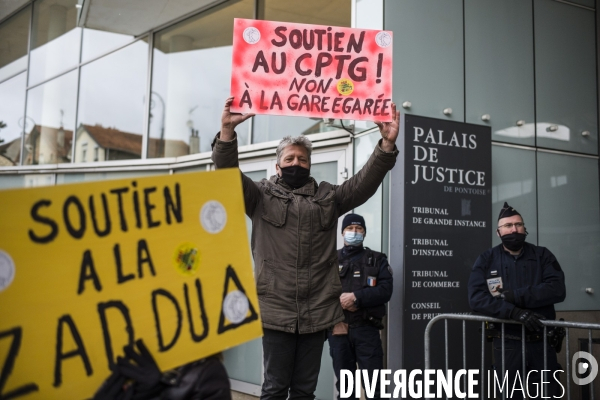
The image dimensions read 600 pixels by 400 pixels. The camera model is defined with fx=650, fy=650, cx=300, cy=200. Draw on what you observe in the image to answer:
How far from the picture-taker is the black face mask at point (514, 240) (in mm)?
5020

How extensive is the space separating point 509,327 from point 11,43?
11831 mm

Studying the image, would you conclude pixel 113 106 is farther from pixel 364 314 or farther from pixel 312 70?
pixel 312 70

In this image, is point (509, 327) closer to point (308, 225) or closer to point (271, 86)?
point (308, 225)

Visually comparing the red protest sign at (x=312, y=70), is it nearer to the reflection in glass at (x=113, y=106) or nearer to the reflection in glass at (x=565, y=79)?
the reflection in glass at (x=565, y=79)

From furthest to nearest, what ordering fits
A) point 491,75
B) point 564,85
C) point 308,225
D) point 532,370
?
point 564,85 < point 491,75 < point 532,370 < point 308,225

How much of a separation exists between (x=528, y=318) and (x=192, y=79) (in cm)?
635

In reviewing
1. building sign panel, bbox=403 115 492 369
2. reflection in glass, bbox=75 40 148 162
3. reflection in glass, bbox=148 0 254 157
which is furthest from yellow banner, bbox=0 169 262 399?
reflection in glass, bbox=75 40 148 162

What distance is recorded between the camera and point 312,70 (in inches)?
153

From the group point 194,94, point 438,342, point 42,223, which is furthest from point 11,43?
point 42,223

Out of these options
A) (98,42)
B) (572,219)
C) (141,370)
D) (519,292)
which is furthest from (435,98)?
(98,42)

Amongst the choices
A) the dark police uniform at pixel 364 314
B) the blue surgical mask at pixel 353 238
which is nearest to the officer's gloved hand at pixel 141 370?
the dark police uniform at pixel 364 314

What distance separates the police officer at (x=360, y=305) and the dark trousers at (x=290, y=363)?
81.5 inches

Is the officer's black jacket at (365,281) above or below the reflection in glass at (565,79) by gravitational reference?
below

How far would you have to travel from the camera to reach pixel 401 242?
19.8 feet
